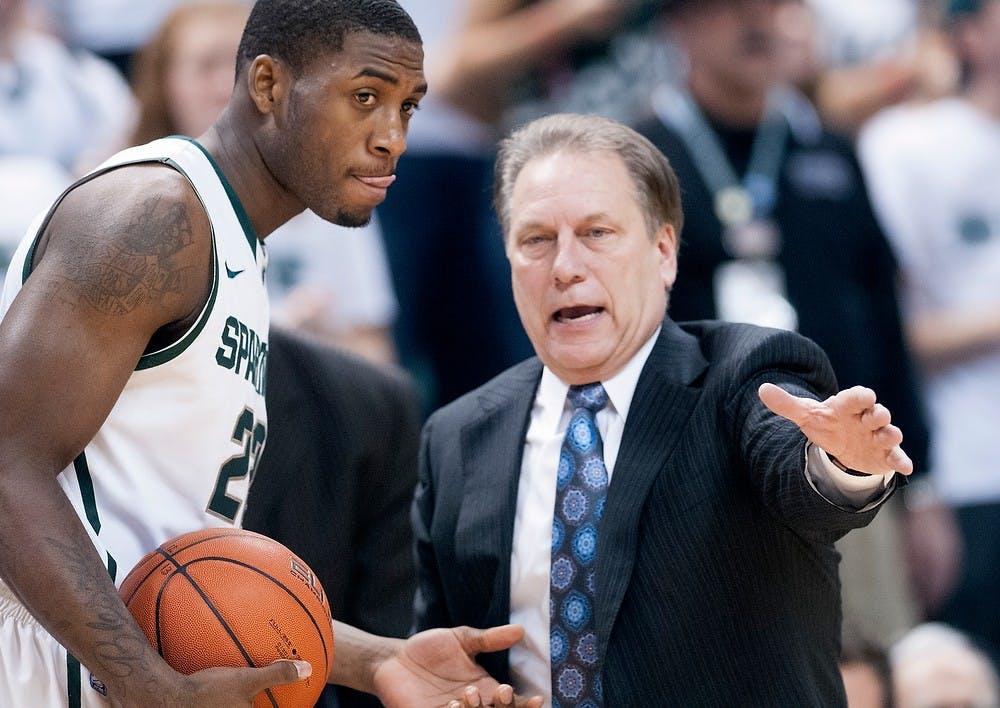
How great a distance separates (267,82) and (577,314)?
107 centimetres

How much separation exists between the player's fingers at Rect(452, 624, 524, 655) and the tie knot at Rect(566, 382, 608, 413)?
2.11ft

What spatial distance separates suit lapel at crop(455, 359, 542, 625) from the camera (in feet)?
12.8

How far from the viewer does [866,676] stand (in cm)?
532

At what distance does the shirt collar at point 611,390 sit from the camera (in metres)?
3.96

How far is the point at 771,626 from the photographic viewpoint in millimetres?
3617

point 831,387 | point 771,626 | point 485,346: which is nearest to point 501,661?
point 771,626

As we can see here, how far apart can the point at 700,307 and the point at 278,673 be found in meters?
3.13

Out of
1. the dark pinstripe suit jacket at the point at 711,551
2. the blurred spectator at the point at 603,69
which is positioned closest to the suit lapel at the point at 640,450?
the dark pinstripe suit jacket at the point at 711,551

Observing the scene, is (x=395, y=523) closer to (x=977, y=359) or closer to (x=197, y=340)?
(x=197, y=340)

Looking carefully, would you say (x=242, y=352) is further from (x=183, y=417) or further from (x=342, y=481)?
(x=342, y=481)

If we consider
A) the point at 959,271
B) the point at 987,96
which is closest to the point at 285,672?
the point at 959,271

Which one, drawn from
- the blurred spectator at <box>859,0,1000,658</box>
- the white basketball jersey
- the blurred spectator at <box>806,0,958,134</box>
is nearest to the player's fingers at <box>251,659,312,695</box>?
the white basketball jersey

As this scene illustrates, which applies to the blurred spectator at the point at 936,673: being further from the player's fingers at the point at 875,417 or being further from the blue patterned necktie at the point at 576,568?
the player's fingers at the point at 875,417

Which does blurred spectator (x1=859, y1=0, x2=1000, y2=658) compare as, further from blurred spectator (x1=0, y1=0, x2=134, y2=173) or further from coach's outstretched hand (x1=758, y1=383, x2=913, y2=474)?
coach's outstretched hand (x1=758, y1=383, x2=913, y2=474)
